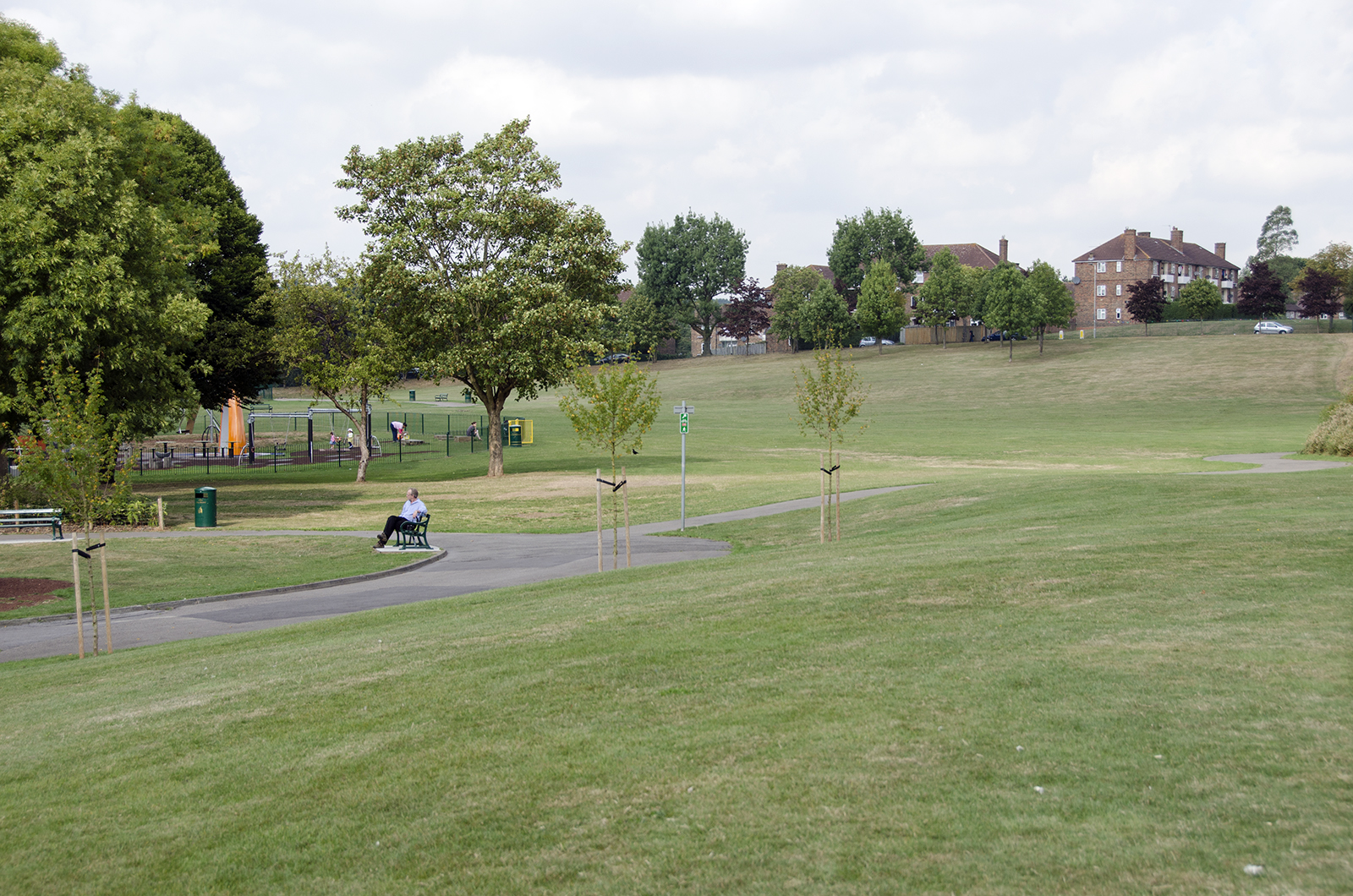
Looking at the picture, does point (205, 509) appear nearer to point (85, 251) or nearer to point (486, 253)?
point (85, 251)

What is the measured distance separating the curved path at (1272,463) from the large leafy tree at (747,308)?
94.7 metres

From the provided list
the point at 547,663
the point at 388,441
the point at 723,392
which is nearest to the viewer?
the point at 547,663

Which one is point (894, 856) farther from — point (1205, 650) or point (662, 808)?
point (1205, 650)

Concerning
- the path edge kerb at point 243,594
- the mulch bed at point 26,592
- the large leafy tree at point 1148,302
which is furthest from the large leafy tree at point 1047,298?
the mulch bed at point 26,592

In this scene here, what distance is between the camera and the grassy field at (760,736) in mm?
5344

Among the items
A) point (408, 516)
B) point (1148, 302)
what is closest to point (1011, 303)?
point (1148, 302)

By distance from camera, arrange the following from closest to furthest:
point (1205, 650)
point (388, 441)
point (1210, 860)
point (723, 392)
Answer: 1. point (1210, 860)
2. point (1205, 650)
3. point (388, 441)
4. point (723, 392)

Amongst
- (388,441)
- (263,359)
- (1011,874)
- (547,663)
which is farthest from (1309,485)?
(388,441)

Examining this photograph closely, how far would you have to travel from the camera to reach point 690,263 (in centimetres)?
12812

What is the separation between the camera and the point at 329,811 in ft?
20.8

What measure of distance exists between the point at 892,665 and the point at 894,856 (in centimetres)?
355

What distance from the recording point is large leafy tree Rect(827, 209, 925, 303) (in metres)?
126

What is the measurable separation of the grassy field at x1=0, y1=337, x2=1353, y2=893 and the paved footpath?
182cm

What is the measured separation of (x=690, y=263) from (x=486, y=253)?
87076mm
